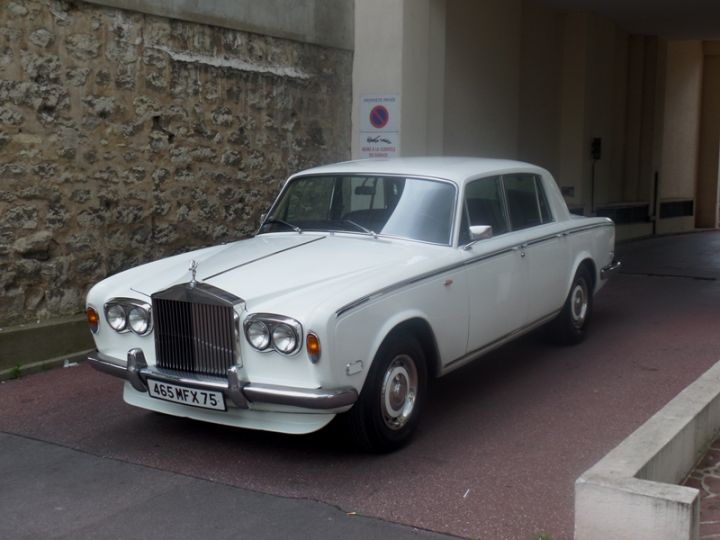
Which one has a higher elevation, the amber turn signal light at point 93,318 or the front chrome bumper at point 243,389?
the amber turn signal light at point 93,318

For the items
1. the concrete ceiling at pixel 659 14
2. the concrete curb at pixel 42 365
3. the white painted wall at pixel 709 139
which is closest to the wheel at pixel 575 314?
the concrete curb at pixel 42 365

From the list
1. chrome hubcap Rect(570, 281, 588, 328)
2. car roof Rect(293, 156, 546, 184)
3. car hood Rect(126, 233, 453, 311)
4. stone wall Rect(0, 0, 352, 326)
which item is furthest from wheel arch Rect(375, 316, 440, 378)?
stone wall Rect(0, 0, 352, 326)

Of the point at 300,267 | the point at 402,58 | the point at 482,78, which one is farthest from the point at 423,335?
the point at 482,78

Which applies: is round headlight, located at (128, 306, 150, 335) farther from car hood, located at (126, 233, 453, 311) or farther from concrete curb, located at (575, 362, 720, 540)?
concrete curb, located at (575, 362, 720, 540)

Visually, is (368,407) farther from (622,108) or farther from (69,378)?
(622,108)

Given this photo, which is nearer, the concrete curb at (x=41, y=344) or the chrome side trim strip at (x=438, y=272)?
the chrome side trim strip at (x=438, y=272)

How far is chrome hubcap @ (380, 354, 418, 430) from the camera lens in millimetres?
5352

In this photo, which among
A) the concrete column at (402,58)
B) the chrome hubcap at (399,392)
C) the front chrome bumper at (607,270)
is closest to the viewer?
the chrome hubcap at (399,392)

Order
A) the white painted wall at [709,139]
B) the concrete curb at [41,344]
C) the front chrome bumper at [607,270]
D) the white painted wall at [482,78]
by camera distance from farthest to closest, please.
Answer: the white painted wall at [709,139], the white painted wall at [482,78], the front chrome bumper at [607,270], the concrete curb at [41,344]

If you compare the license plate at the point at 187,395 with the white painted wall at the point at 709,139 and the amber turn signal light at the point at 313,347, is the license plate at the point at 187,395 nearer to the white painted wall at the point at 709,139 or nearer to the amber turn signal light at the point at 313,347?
the amber turn signal light at the point at 313,347

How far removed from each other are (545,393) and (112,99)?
4646mm

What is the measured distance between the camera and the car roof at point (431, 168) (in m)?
6.59

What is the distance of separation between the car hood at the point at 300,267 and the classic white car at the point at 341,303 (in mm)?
13

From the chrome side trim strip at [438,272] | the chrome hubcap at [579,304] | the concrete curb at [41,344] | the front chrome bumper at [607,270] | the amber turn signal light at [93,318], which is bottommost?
the concrete curb at [41,344]
